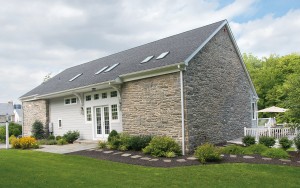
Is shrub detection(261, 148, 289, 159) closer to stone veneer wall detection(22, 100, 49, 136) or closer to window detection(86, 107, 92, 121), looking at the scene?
window detection(86, 107, 92, 121)

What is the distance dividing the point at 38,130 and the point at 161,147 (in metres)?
13.7

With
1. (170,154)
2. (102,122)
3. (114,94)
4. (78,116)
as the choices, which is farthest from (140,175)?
(78,116)

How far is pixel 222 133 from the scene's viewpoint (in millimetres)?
14984

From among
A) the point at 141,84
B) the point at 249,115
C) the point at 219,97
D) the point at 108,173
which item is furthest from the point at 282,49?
the point at 108,173

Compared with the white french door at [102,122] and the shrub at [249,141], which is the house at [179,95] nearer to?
the white french door at [102,122]

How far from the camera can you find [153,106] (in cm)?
1368

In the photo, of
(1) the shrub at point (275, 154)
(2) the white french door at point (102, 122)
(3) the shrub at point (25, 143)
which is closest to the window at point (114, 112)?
(2) the white french door at point (102, 122)

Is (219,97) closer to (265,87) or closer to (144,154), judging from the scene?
(144,154)

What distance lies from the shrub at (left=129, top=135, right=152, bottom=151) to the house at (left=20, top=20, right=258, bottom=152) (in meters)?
0.51

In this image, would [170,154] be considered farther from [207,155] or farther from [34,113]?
[34,113]

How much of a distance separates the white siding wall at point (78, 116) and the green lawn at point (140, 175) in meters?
6.74

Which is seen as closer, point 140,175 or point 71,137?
point 140,175

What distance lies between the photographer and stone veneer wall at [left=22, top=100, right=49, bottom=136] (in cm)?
2269

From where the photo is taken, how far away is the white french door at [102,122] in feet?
Answer: 57.3
